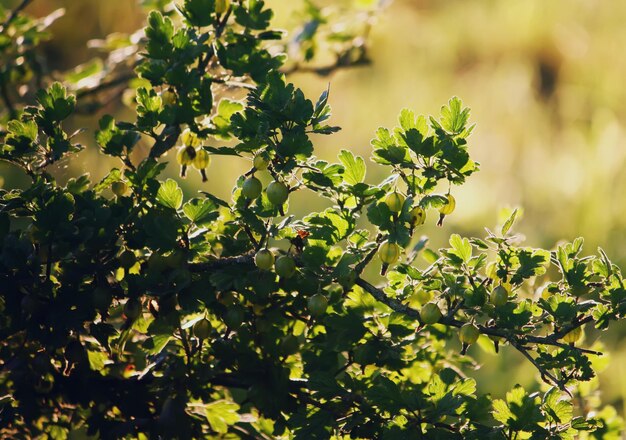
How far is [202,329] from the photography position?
1.01 metres

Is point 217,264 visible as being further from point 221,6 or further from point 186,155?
point 221,6

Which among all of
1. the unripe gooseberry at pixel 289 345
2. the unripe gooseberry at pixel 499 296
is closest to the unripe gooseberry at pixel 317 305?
the unripe gooseberry at pixel 289 345

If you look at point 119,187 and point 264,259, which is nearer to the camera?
point 264,259

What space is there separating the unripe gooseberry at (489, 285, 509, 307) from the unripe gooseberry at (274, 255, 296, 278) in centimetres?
26

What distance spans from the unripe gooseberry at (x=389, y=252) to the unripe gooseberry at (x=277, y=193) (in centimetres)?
14

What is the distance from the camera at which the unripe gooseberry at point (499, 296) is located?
3.06ft

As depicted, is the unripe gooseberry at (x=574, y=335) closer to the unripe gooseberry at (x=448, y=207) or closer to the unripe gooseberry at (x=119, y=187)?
the unripe gooseberry at (x=448, y=207)

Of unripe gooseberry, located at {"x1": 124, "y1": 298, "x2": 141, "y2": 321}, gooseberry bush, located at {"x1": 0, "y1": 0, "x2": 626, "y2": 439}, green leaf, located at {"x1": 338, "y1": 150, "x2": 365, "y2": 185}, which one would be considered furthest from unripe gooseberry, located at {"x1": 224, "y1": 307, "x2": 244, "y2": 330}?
green leaf, located at {"x1": 338, "y1": 150, "x2": 365, "y2": 185}

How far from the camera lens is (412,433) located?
0.94m

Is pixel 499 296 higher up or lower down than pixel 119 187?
lower down

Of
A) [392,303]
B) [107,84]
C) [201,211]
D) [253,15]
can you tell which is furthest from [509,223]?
[107,84]

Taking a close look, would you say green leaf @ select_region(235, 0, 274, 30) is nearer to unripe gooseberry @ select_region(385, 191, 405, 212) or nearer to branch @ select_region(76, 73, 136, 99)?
unripe gooseberry @ select_region(385, 191, 405, 212)

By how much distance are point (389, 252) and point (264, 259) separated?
16 centimetres

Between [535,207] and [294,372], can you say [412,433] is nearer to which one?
[294,372]
